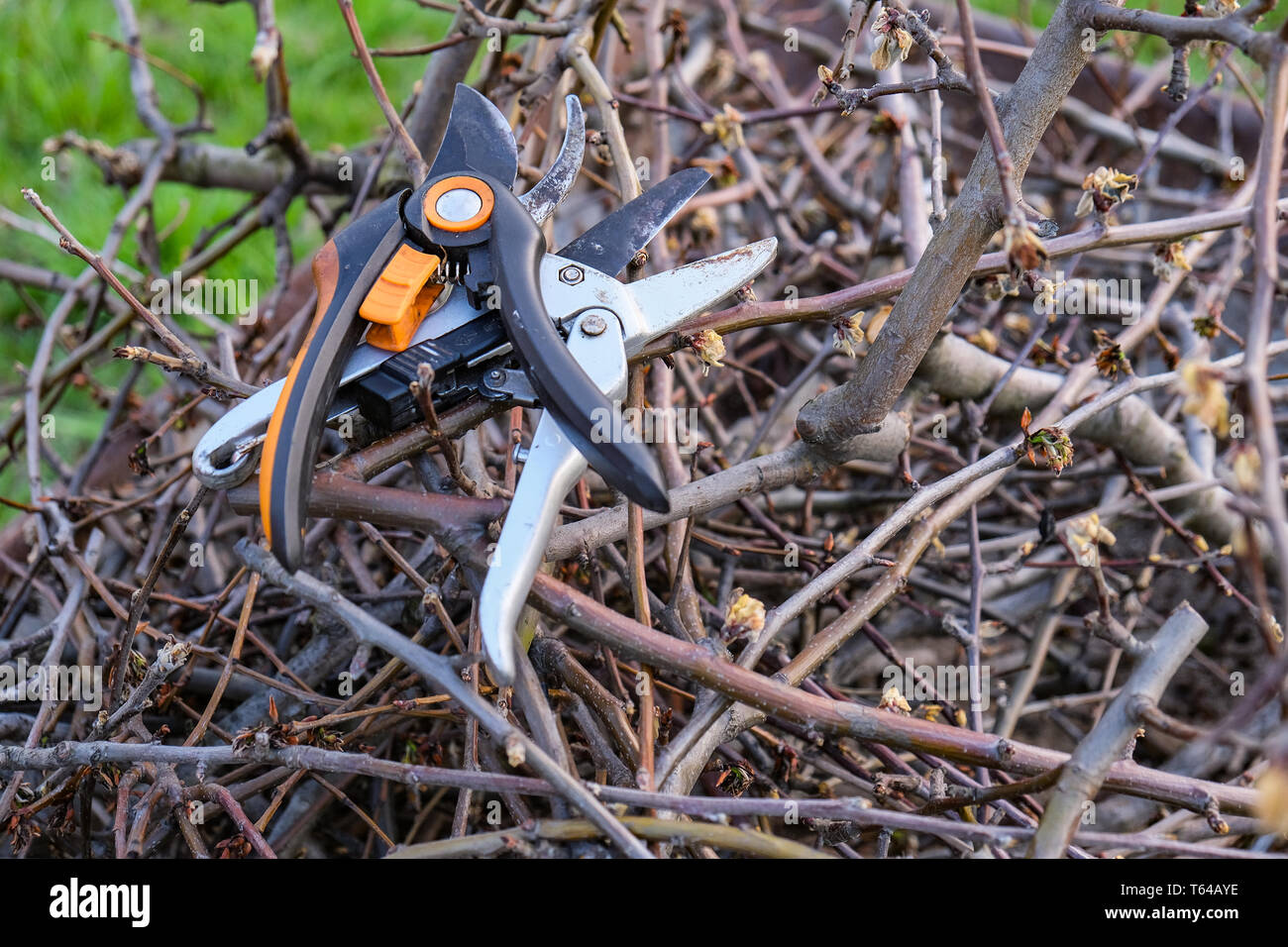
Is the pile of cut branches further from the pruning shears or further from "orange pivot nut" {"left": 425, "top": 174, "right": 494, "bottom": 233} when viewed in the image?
"orange pivot nut" {"left": 425, "top": 174, "right": 494, "bottom": 233}

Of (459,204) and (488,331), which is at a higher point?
(459,204)

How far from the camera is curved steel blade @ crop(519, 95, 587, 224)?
1.33m

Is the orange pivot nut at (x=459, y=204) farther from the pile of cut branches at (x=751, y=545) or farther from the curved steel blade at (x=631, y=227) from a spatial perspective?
the pile of cut branches at (x=751, y=545)

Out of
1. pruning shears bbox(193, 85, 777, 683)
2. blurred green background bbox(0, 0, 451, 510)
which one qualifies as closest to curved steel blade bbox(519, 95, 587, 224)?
pruning shears bbox(193, 85, 777, 683)

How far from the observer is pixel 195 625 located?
1.77 m

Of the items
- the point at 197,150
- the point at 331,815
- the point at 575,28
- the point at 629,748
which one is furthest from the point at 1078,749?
the point at 197,150

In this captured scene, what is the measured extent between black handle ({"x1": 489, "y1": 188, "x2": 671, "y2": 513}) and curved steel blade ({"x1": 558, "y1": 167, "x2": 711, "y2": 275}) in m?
0.08

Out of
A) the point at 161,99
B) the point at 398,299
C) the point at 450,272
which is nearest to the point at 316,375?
the point at 398,299

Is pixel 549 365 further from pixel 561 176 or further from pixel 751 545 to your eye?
pixel 751 545

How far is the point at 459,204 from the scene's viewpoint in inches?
48.4

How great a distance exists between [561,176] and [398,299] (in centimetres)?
32

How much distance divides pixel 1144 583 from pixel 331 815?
Result: 1.48 meters

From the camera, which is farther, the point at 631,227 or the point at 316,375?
the point at 631,227
